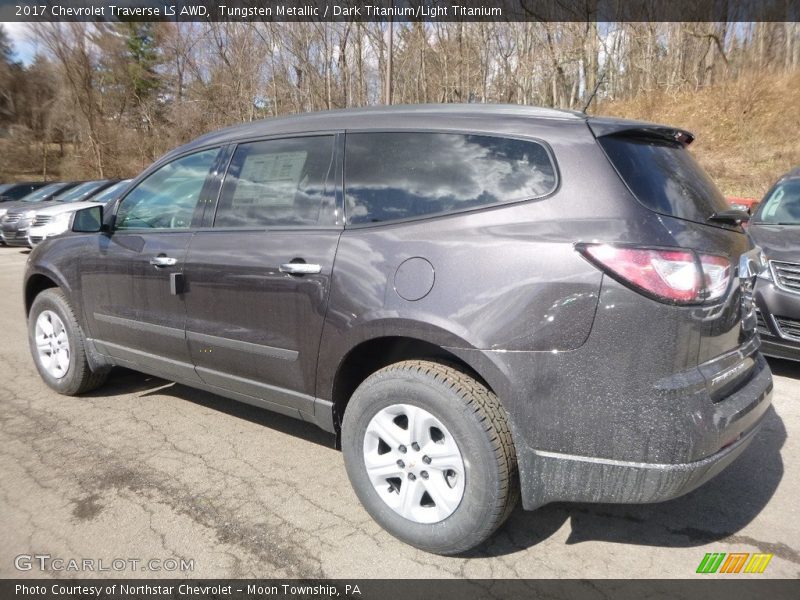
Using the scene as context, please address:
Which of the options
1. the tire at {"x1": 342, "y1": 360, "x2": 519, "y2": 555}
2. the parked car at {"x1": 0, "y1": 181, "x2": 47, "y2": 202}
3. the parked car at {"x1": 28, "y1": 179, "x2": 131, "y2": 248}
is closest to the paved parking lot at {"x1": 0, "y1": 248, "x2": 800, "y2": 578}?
the tire at {"x1": 342, "y1": 360, "x2": 519, "y2": 555}

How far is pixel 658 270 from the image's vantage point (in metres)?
2.18

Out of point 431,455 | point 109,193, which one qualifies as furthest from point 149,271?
point 109,193

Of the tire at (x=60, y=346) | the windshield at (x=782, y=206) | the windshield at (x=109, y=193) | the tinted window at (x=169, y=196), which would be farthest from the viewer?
the windshield at (x=109, y=193)

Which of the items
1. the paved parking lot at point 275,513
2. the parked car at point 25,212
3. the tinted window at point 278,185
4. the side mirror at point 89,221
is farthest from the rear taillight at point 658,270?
the parked car at point 25,212

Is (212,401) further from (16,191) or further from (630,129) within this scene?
(16,191)

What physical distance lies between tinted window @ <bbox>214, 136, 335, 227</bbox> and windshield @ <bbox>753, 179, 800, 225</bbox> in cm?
475

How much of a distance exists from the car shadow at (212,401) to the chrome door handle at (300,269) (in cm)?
127

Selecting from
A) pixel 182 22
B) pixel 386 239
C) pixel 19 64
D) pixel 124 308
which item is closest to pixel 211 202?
pixel 124 308

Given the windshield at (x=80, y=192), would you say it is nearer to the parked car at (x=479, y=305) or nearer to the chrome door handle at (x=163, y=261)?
the chrome door handle at (x=163, y=261)

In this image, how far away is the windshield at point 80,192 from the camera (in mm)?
14143

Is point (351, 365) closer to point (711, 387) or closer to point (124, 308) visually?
point (711, 387)

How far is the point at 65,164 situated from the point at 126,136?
565 centimetres

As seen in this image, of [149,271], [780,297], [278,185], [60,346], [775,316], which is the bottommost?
[60,346]

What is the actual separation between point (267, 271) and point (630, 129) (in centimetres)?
179
